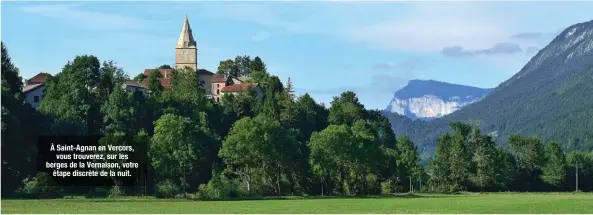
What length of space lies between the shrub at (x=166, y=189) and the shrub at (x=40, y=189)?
12.3 meters

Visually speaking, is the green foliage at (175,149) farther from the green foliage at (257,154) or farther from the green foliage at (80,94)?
the green foliage at (80,94)

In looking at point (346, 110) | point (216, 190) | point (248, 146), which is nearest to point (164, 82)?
point (346, 110)

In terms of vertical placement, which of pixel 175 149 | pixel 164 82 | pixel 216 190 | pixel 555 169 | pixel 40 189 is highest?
pixel 164 82

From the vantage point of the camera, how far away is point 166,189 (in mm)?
107562

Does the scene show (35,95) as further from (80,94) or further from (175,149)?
(175,149)

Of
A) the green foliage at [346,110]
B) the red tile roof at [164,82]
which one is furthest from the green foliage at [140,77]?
the green foliage at [346,110]

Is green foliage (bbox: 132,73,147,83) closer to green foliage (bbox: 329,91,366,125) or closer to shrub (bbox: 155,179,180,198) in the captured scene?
green foliage (bbox: 329,91,366,125)

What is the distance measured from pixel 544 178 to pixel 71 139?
104m

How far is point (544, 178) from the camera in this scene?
176 m

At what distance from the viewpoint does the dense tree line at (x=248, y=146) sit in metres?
114

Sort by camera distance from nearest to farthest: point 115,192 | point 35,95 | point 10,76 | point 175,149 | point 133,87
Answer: point 115,192 → point 175,149 → point 10,76 → point 35,95 → point 133,87

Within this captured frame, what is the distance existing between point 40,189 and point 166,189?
16.2 metres

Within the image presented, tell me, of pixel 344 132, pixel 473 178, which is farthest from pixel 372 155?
pixel 473 178

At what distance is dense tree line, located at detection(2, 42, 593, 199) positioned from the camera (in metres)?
114
